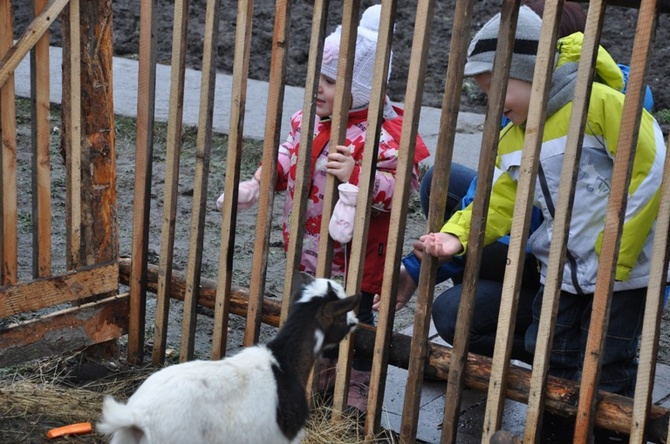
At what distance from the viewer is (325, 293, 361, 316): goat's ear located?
294cm

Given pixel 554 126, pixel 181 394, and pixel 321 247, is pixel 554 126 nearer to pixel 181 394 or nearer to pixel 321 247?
pixel 321 247

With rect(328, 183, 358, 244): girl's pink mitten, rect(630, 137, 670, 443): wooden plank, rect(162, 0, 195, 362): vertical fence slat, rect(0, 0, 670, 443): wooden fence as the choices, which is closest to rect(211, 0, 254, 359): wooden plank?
rect(0, 0, 670, 443): wooden fence

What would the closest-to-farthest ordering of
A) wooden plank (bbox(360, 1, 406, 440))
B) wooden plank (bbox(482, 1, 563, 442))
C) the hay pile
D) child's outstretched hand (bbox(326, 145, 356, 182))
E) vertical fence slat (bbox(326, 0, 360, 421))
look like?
wooden plank (bbox(482, 1, 563, 442)), wooden plank (bbox(360, 1, 406, 440)), vertical fence slat (bbox(326, 0, 360, 421)), child's outstretched hand (bbox(326, 145, 356, 182)), the hay pile

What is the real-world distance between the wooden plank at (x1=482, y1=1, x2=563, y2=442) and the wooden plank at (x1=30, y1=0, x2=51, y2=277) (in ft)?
5.96

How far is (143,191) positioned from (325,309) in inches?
52.4

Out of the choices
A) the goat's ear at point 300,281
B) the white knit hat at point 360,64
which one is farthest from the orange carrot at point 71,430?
the white knit hat at point 360,64

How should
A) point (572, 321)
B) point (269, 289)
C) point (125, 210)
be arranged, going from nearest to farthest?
point (572, 321) → point (269, 289) → point (125, 210)

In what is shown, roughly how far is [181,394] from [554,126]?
1.49 metres

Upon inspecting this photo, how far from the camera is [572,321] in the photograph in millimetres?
3500

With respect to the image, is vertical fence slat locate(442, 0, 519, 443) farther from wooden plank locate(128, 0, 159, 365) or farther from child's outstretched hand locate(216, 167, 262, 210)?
wooden plank locate(128, 0, 159, 365)

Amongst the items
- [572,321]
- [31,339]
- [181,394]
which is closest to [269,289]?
[31,339]

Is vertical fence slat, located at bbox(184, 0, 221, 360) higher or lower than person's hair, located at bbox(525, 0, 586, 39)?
lower

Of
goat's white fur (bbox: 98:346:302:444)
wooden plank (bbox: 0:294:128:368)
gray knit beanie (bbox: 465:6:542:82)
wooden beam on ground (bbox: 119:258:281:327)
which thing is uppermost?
gray knit beanie (bbox: 465:6:542:82)

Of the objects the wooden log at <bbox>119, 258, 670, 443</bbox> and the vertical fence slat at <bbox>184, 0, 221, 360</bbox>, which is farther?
the vertical fence slat at <bbox>184, 0, 221, 360</bbox>
